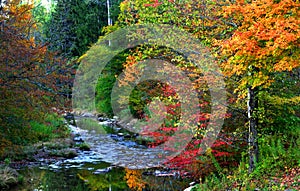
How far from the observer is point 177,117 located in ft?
33.5

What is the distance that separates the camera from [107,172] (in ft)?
44.7

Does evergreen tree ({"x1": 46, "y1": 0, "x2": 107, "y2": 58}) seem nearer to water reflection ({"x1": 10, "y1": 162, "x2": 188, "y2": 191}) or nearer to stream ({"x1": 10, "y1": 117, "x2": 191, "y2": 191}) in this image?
stream ({"x1": 10, "y1": 117, "x2": 191, "y2": 191})

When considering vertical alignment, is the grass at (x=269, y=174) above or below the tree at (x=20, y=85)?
below

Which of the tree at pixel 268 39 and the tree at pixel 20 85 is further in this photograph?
the tree at pixel 20 85

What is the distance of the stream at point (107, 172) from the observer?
11.6m

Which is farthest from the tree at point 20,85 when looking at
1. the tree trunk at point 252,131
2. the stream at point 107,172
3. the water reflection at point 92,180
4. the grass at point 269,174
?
the tree trunk at point 252,131

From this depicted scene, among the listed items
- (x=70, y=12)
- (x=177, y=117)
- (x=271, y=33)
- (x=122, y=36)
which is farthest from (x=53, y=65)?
(x=70, y=12)

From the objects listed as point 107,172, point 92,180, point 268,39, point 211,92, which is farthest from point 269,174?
point 107,172

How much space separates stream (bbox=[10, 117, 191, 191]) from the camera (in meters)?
11.6

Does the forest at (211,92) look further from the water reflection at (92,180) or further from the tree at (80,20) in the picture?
the tree at (80,20)

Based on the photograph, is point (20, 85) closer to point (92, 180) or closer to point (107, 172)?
point (92, 180)

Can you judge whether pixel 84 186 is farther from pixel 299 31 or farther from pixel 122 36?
pixel 122 36

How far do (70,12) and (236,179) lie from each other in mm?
36013

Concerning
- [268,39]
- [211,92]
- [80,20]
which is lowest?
[211,92]
